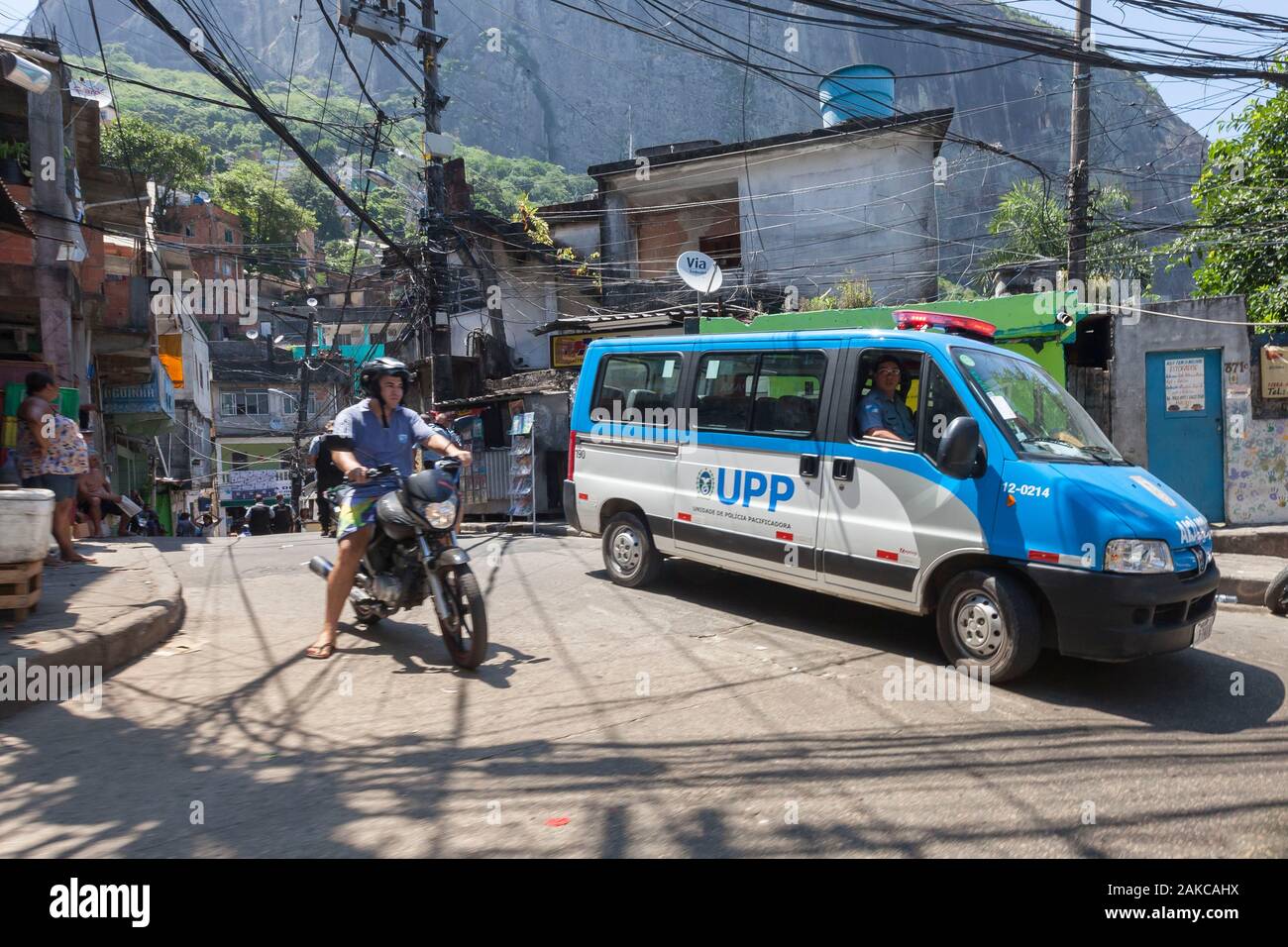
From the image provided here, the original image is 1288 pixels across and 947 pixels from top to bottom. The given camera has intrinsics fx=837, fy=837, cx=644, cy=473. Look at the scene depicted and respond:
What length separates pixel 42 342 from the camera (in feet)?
48.4

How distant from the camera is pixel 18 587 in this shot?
5.18 meters

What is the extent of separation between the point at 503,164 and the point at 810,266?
61.3 m

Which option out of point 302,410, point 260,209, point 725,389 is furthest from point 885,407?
point 260,209

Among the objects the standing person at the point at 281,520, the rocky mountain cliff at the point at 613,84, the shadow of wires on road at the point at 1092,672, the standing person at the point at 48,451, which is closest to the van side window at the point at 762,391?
the shadow of wires on road at the point at 1092,672

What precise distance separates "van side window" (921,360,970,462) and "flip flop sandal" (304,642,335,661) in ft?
13.2

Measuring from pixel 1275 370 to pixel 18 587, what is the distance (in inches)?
559

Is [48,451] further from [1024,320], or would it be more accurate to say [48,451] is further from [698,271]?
[1024,320]

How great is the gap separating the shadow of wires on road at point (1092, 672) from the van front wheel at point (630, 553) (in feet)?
0.45

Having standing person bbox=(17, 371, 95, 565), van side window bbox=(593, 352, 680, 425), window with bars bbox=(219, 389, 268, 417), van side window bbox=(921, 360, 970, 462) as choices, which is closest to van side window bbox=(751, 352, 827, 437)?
van side window bbox=(921, 360, 970, 462)

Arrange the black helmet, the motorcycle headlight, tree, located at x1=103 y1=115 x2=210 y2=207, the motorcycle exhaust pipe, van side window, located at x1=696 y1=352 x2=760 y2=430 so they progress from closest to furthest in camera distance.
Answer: the motorcycle headlight → the black helmet → the motorcycle exhaust pipe → van side window, located at x1=696 y1=352 x2=760 y2=430 → tree, located at x1=103 y1=115 x2=210 y2=207

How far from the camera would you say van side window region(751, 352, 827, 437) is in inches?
235

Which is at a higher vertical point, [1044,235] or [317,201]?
[317,201]

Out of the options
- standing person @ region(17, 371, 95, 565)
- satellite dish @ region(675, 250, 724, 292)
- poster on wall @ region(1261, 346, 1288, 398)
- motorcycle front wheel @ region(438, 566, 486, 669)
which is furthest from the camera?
satellite dish @ region(675, 250, 724, 292)

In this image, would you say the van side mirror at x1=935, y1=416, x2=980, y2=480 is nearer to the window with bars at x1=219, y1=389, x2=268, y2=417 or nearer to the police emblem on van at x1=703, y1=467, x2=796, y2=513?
the police emblem on van at x1=703, y1=467, x2=796, y2=513
